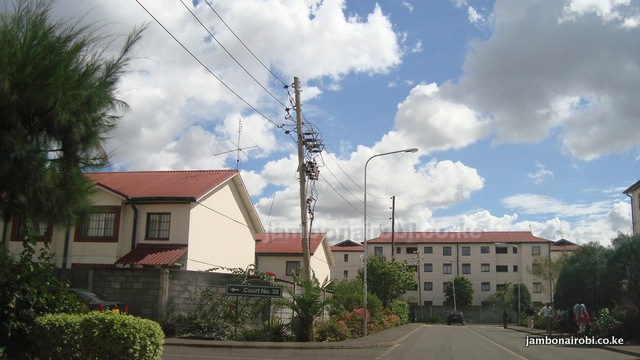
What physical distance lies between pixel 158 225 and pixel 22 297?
17385 mm

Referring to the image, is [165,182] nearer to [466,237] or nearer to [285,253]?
[285,253]

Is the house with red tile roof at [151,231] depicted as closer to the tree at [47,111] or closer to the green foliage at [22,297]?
the green foliage at [22,297]

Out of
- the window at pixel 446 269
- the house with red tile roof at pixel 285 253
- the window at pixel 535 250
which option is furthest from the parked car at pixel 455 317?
the window at pixel 535 250

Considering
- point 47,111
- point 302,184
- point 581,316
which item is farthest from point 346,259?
point 47,111

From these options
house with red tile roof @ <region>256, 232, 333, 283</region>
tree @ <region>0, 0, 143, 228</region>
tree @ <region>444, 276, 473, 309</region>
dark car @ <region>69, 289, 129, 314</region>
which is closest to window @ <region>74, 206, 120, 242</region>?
dark car @ <region>69, 289, 129, 314</region>

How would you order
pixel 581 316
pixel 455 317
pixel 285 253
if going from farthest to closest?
pixel 455 317, pixel 285 253, pixel 581 316

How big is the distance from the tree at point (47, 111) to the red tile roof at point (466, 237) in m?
74.7

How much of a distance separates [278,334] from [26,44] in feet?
44.6

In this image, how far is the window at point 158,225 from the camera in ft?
87.7

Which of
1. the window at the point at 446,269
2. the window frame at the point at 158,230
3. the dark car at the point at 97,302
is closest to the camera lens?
the dark car at the point at 97,302

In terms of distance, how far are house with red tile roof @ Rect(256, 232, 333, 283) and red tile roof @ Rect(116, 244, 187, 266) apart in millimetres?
14483

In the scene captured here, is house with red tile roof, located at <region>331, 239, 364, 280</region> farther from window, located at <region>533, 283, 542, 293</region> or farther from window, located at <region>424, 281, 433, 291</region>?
window, located at <region>533, 283, 542, 293</region>

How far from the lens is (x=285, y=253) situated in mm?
41594

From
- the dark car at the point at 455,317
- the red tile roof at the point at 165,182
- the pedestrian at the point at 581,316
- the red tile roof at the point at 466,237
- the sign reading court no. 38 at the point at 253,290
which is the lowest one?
the dark car at the point at 455,317
